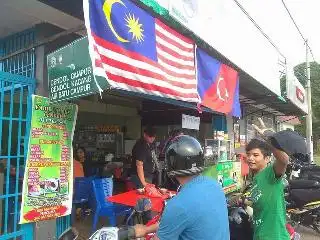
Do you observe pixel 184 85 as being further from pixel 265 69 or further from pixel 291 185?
pixel 265 69

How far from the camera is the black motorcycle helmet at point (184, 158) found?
233 cm

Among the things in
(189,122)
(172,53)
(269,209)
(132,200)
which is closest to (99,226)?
(132,200)

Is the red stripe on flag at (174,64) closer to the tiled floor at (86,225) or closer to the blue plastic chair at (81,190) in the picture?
the blue plastic chair at (81,190)

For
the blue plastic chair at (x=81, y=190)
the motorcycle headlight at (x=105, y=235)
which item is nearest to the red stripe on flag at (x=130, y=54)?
the motorcycle headlight at (x=105, y=235)

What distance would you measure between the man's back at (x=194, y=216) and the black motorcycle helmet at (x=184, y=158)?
15cm

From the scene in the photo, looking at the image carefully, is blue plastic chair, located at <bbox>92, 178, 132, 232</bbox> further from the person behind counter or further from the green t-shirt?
the green t-shirt

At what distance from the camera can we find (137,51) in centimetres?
456

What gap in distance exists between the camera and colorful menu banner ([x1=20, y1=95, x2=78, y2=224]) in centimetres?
441

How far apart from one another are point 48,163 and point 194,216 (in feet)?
9.92

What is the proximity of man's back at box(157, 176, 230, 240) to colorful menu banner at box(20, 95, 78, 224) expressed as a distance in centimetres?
276

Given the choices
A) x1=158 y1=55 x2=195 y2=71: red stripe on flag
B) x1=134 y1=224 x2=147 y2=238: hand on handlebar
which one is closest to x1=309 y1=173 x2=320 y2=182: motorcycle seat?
x1=158 y1=55 x2=195 y2=71: red stripe on flag

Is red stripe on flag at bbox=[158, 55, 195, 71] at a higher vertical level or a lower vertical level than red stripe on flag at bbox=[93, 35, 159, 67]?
higher

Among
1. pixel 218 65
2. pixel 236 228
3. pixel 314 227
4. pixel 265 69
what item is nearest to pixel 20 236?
pixel 236 228

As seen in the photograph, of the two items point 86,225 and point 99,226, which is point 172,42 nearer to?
point 99,226
